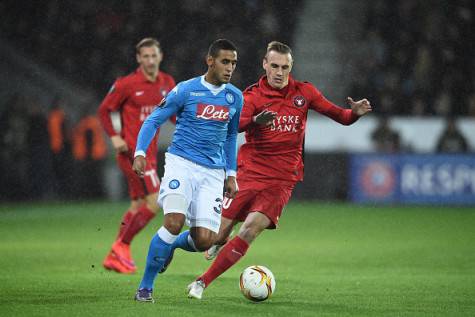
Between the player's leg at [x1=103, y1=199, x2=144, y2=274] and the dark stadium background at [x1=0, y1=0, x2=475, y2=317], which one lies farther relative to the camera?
the player's leg at [x1=103, y1=199, x2=144, y2=274]

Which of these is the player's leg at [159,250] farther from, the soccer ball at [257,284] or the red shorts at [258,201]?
the red shorts at [258,201]

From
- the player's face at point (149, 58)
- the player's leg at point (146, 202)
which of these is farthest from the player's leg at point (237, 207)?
the player's face at point (149, 58)

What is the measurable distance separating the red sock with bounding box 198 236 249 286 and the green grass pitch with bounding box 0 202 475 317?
0.18 metres

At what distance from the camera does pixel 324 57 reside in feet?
72.4

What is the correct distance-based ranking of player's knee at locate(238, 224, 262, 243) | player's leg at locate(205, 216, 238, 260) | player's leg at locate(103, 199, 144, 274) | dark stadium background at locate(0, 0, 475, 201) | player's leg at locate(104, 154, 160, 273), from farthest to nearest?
1. dark stadium background at locate(0, 0, 475, 201)
2. player's leg at locate(104, 154, 160, 273)
3. player's leg at locate(103, 199, 144, 274)
4. player's leg at locate(205, 216, 238, 260)
5. player's knee at locate(238, 224, 262, 243)

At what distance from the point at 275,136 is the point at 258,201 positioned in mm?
596

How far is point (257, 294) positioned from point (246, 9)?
14.8 metres

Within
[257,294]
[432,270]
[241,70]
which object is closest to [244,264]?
[432,270]

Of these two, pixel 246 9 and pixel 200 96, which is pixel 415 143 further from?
pixel 200 96

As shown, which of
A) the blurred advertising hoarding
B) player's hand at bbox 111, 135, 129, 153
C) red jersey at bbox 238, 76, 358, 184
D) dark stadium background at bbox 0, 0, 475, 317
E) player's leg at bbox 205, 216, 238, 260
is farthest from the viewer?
the blurred advertising hoarding

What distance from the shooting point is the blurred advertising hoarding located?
17688 millimetres

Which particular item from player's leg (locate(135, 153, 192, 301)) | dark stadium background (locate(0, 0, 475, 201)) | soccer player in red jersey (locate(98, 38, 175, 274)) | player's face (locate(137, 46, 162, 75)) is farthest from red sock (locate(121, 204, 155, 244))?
dark stadium background (locate(0, 0, 475, 201))

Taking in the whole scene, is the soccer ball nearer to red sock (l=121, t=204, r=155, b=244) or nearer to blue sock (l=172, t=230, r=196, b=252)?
blue sock (l=172, t=230, r=196, b=252)

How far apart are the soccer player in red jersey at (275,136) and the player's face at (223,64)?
645mm
